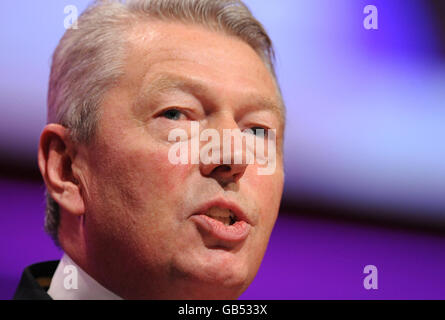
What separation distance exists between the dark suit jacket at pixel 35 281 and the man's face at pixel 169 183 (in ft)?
0.50

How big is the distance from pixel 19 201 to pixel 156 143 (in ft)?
2.22

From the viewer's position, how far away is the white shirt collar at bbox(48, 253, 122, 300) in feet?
4.87

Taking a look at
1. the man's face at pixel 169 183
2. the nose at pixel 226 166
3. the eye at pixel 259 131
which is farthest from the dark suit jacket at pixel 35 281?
the eye at pixel 259 131

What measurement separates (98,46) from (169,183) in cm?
43

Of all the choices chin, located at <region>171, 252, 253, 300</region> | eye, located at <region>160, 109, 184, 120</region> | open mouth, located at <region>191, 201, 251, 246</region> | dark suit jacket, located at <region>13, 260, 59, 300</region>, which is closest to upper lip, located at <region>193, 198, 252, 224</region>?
open mouth, located at <region>191, 201, 251, 246</region>

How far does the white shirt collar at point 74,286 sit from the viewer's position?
1485 mm

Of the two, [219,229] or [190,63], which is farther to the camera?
[190,63]

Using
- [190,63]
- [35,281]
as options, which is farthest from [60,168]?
[190,63]

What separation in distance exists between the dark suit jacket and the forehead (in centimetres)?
57

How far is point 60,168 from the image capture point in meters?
1.53

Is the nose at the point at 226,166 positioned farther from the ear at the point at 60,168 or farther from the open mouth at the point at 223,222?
the ear at the point at 60,168

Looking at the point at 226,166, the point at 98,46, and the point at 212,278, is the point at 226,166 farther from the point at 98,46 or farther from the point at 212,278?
the point at 98,46
